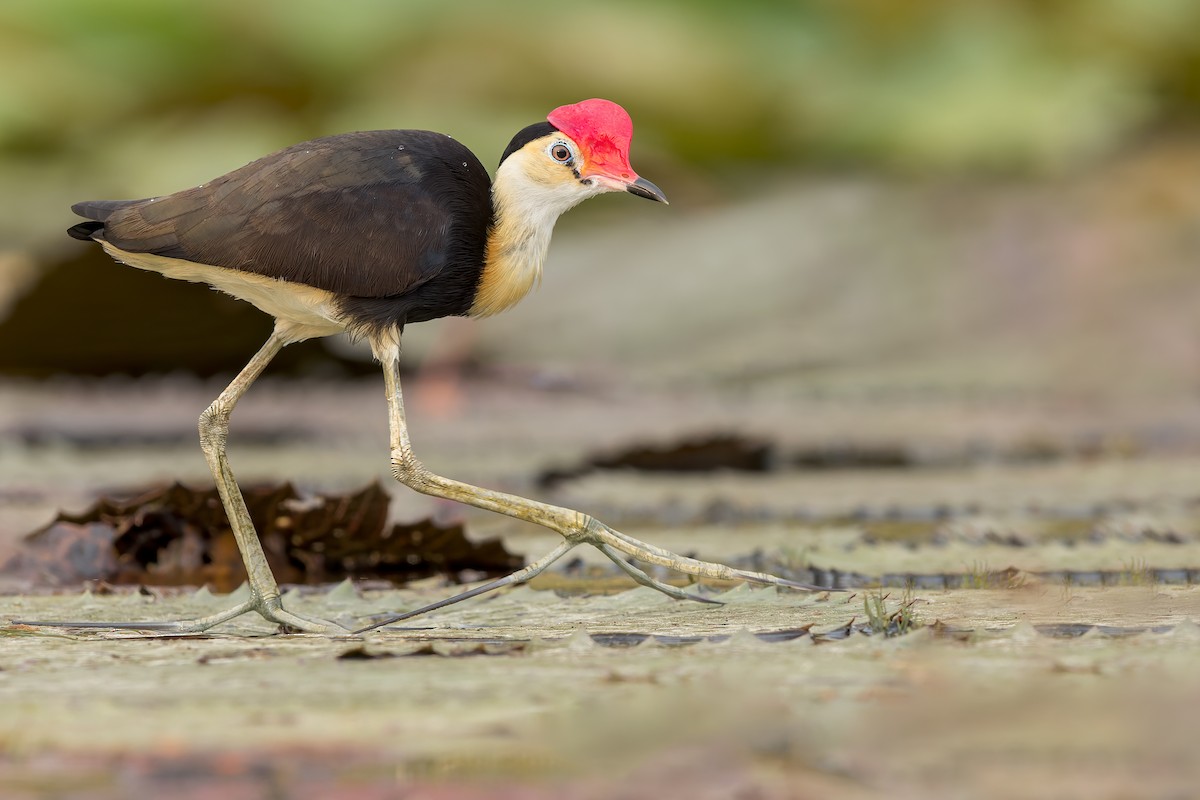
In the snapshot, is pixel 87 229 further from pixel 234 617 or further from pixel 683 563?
pixel 683 563

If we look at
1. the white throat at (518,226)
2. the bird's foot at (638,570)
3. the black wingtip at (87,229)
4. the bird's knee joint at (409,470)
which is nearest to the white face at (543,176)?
the white throat at (518,226)

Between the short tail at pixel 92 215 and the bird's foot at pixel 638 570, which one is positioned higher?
the short tail at pixel 92 215

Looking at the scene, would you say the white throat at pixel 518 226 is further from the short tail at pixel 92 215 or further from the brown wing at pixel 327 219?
the short tail at pixel 92 215

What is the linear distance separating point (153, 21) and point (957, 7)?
423 cm

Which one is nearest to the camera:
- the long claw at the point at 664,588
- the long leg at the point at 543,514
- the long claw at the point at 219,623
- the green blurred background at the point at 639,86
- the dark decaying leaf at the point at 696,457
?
the long claw at the point at 219,623

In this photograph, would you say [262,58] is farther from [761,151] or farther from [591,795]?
[591,795]

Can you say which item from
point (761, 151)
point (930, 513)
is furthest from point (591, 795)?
point (761, 151)

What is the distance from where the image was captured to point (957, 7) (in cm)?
871

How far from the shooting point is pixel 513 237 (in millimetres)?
3078

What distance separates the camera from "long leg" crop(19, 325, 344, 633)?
8.80 feet

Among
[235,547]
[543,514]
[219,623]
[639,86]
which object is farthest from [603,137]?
[639,86]

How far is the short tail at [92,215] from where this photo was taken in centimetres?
304

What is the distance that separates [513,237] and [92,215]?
2.50ft

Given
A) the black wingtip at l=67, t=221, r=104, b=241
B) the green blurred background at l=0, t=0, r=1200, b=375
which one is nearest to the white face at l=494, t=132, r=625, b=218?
the black wingtip at l=67, t=221, r=104, b=241
